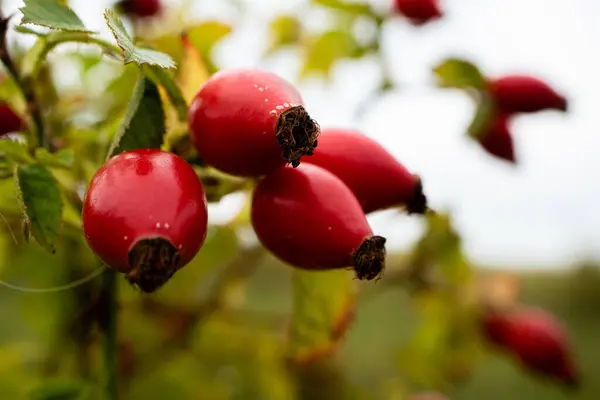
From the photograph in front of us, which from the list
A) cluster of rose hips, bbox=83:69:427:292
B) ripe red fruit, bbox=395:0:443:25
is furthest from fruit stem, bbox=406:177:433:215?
ripe red fruit, bbox=395:0:443:25

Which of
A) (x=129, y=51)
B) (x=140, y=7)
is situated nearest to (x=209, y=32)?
(x=140, y=7)

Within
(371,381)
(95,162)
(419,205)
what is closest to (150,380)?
(95,162)

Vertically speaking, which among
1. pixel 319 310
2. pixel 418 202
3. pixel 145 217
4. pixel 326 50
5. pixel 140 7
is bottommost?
pixel 319 310

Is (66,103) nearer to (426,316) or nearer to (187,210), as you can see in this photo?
(187,210)

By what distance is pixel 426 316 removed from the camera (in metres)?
1.76

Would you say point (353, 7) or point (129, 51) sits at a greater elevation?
point (129, 51)

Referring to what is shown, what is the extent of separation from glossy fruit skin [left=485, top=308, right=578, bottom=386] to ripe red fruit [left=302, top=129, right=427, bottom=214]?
88 cm

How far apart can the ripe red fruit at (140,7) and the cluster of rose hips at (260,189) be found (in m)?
0.68

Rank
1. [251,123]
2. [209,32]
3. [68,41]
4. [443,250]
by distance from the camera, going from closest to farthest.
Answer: [251,123] → [68,41] → [209,32] → [443,250]

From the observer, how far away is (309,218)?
0.60 metres

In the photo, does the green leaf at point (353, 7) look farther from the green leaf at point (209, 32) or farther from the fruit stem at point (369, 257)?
the fruit stem at point (369, 257)

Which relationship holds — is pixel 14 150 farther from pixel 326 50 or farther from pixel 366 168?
pixel 326 50

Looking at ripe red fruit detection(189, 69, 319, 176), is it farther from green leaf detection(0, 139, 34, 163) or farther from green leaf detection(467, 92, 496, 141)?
green leaf detection(467, 92, 496, 141)

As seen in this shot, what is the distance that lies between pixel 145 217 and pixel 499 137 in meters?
0.69
